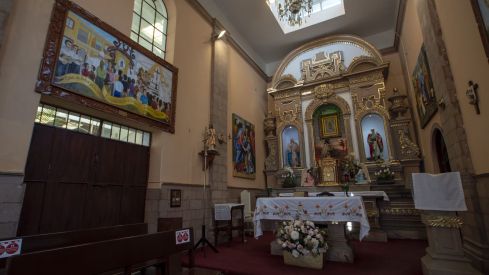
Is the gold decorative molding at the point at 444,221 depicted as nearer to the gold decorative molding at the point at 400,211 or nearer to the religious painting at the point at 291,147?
the gold decorative molding at the point at 400,211

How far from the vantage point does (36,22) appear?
3684 mm

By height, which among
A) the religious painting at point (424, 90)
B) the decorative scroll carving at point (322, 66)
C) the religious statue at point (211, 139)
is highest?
the decorative scroll carving at point (322, 66)

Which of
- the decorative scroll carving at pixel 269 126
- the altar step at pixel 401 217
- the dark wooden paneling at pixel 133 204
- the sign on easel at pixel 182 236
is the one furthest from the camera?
the decorative scroll carving at pixel 269 126

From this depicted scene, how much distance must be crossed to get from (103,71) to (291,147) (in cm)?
722

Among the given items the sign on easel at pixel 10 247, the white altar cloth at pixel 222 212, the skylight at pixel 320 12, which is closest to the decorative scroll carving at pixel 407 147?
the skylight at pixel 320 12

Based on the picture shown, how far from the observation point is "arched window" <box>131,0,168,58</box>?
575 cm

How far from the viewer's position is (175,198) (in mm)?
5586

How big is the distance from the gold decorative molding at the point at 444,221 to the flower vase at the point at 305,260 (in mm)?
1552

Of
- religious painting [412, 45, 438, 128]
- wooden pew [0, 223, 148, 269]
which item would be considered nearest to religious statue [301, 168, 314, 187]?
religious painting [412, 45, 438, 128]

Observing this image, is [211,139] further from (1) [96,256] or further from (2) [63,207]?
(1) [96,256]

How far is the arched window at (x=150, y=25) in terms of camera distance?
575cm

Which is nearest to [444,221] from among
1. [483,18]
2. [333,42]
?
[483,18]

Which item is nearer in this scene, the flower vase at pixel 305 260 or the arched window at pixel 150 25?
the flower vase at pixel 305 260

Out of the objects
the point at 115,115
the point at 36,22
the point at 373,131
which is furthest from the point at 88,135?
the point at 373,131
